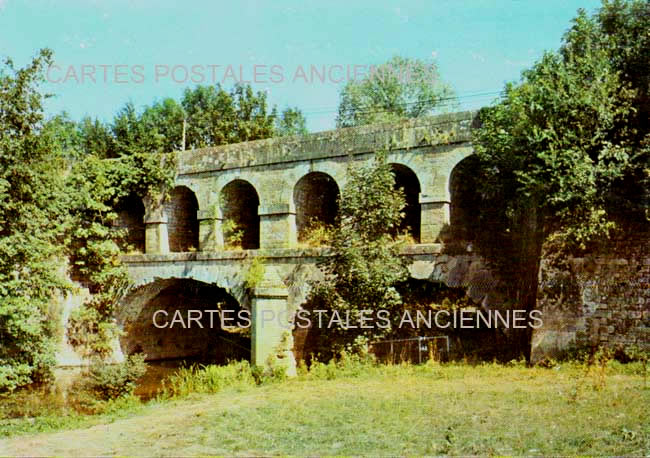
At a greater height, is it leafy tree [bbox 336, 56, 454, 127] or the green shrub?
leafy tree [bbox 336, 56, 454, 127]

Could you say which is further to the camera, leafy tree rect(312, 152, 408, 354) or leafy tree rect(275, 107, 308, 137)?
leafy tree rect(275, 107, 308, 137)

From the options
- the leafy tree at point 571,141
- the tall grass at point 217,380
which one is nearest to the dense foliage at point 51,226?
the tall grass at point 217,380

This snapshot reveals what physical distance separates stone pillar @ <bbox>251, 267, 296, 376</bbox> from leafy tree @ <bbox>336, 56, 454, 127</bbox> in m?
16.5

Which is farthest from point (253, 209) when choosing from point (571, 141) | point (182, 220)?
point (571, 141)

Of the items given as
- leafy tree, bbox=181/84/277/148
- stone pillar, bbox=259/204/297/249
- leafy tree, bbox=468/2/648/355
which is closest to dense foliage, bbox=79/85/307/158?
leafy tree, bbox=181/84/277/148

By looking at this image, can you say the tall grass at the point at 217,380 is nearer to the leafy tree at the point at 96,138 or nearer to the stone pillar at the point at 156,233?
the stone pillar at the point at 156,233

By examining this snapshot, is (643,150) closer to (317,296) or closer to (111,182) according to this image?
(317,296)

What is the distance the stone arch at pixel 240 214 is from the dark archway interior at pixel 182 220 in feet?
4.47

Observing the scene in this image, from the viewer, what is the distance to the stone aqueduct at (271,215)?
40.6ft

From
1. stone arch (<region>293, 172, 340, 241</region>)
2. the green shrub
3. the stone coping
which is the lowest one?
the green shrub

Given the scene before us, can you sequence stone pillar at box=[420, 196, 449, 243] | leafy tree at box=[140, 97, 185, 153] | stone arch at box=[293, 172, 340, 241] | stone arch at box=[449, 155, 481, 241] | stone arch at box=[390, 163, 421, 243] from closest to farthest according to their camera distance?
stone pillar at box=[420, 196, 449, 243] → stone arch at box=[449, 155, 481, 241] → stone arch at box=[390, 163, 421, 243] → stone arch at box=[293, 172, 340, 241] → leafy tree at box=[140, 97, 185, 153]

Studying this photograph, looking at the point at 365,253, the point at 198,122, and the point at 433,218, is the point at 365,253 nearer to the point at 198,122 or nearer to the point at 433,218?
the point at 433,218

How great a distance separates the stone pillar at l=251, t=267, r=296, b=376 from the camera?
37.0 ft

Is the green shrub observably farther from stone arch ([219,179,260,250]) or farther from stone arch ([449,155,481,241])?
stone arch ([449,155,481,241])
